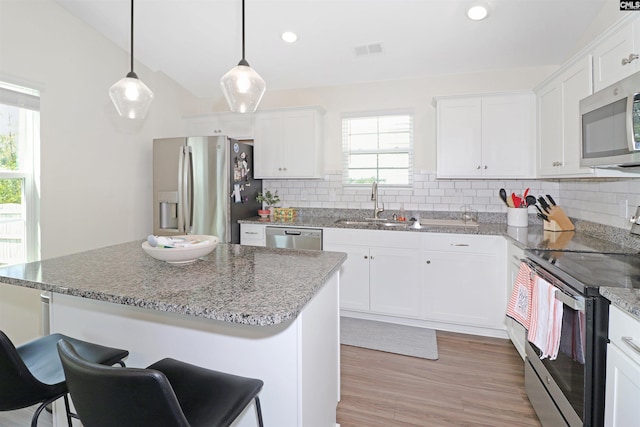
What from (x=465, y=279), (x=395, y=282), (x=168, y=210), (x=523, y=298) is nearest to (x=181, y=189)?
(x=168, y=210)

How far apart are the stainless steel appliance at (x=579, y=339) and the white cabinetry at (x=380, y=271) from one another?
125 centimetres

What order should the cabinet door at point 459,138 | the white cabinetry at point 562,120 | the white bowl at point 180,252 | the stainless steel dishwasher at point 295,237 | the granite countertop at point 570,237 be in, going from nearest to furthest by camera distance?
the granite countertop at point 570,237 → the white bowl at point 180,252 → the white cabinetry at point 562,120 → the cabinet door at point 459,138 → the stainless steel dishwasher at point 295,237

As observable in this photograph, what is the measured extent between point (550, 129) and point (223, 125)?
3.39 m

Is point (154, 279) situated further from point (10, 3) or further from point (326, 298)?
point (10, 3)

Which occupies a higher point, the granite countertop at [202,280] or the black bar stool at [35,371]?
the granite countertop at [202,280]

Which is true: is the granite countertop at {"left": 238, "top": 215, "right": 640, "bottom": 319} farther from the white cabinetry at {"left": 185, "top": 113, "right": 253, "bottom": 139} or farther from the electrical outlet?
the white cabinetry at {"left": 185, "top": 113, "right": 253, "bottom": 139}

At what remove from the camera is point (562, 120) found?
256 cm

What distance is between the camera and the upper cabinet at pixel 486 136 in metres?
3.13

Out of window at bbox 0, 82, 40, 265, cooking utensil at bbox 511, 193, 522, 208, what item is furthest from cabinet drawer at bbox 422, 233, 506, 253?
window at bbox 0, 82, 40, 265

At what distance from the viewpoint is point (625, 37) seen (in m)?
1.76

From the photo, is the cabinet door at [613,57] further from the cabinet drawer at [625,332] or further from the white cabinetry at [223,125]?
the white cabinetry at [223,125]

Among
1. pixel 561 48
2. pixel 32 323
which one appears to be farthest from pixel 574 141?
pixel 32 323

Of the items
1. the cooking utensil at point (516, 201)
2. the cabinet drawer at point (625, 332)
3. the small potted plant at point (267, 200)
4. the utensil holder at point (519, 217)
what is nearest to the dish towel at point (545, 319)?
the cabinet drawer at point (625, 332)

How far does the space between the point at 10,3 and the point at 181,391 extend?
3289 millimetres
